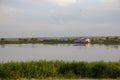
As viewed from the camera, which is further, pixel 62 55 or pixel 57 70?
pixel 62 55

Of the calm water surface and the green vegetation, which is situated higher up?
the green vegetation

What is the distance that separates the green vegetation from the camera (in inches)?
587

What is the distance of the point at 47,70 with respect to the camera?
15.5 metres

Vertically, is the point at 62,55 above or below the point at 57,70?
below

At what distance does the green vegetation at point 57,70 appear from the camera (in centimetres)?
1491

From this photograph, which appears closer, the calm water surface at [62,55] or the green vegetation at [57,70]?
the green vegetation at [57,70]

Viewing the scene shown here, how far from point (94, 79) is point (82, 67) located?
43.7 inches

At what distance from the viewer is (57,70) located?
1600 cm

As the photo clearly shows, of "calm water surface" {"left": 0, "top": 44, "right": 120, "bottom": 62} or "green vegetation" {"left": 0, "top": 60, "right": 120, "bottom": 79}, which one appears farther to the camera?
"calm water surface" {"left": 0, "top": 44, "right": 120, "bottom": 62}

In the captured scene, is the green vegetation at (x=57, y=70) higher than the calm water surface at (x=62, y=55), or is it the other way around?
the green vegetation at (x=57, y=70)

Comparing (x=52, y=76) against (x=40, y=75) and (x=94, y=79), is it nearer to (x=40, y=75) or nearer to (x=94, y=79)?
(x=40, y=75)

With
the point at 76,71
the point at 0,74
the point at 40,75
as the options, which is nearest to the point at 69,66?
the point at 76,71

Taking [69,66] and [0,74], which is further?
[69,66]

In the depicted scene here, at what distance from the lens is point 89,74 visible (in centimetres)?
1591
